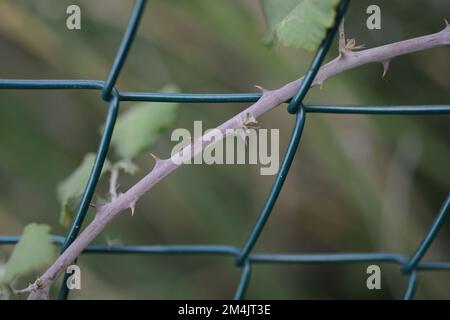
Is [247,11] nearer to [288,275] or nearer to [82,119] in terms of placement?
[82,119]

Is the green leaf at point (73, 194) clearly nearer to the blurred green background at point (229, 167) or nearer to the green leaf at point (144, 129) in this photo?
the green leaf at point (144, 129)

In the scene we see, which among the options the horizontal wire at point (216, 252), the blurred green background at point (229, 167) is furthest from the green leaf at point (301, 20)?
the blurred green background at point (229, 167)

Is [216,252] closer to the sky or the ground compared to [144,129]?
closer to the ground

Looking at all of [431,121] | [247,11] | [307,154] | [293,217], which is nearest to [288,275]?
[293,217]

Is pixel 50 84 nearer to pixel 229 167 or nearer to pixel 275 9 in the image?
pixel 275 9

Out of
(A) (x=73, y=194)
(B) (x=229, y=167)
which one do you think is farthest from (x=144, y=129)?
(B) (x=229, y=167)

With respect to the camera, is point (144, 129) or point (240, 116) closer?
point (240, 116)
